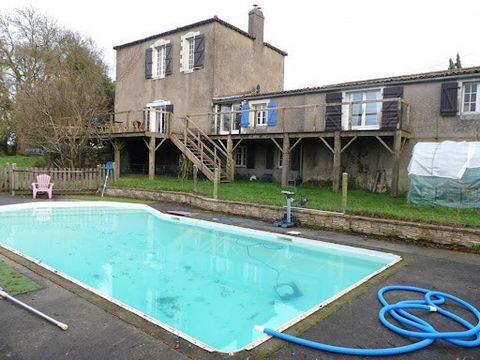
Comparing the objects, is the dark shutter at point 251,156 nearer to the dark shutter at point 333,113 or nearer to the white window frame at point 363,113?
the dark shutter at point 333,113

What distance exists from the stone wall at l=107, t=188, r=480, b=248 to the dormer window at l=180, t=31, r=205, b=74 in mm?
9753

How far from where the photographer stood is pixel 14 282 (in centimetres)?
520

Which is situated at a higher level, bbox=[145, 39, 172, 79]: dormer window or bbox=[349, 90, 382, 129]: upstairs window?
bbox=[145, 39, 172, 79]: dormer window

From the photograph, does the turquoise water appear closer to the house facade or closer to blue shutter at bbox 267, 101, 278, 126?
the house facade

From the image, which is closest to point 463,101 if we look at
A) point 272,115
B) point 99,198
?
point 272,115

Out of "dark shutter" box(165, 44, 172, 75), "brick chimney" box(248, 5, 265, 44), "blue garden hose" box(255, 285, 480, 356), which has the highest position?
"brick chimney" box(248, 5, 265, 44)

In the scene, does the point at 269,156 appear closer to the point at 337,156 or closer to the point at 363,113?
the point at 337,156

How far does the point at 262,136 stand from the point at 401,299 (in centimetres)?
1229

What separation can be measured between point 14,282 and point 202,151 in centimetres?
1307

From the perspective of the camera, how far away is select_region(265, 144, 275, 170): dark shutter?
19.1 meters

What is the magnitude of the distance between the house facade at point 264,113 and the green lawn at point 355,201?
3.99 feet

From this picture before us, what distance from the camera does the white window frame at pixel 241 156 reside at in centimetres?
2020

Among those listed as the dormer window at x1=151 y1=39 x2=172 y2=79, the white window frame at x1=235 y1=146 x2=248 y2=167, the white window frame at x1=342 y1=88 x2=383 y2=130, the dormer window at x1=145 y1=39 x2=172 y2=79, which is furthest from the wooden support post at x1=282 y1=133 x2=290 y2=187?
the dormer window at x1=151 y1=39 x2=172 y2=79

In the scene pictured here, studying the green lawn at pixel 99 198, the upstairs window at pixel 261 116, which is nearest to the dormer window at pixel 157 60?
the upstairs window at pixel 261 116
